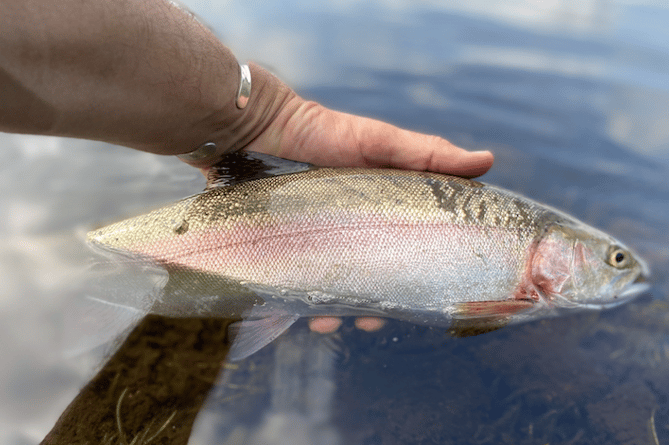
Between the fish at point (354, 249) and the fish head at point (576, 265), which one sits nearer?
the fish at point (354, 249)

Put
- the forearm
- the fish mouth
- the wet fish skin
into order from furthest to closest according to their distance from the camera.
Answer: the fish mouth
the wet fish skin
the forearm

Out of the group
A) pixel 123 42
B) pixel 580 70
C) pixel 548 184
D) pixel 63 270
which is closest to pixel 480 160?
pixel 548 184

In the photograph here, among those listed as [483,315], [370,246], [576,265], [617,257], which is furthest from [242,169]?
[617,257]

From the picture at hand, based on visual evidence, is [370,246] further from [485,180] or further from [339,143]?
[485,180]

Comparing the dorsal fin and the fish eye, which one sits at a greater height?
the dorsal fin

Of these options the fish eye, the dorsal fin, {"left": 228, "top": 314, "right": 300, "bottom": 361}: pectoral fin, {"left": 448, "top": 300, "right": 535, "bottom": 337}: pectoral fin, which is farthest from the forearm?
the fish eye

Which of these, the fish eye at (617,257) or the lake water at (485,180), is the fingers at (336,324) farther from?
the fish eye at (617,257)

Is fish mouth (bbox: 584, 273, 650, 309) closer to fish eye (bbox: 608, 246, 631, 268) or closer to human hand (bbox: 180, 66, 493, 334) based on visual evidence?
fish eye (bbox: 608, 246, 631, 268)

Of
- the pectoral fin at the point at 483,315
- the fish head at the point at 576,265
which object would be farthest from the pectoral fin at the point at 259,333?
the fish head at the point at 576,265
